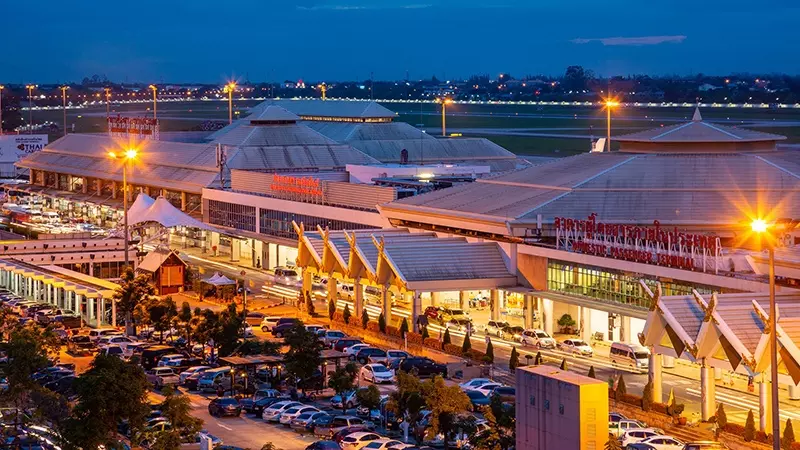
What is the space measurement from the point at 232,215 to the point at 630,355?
61.1 meters

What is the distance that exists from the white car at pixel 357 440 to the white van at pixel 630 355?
62.7 feet

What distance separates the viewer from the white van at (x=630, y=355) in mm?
71438

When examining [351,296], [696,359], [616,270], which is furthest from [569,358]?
[351,296]

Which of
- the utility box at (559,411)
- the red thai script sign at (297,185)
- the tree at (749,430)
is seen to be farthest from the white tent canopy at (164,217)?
the utility box at (559,411)

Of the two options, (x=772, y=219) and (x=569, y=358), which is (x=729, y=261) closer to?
(x=569, y=358)

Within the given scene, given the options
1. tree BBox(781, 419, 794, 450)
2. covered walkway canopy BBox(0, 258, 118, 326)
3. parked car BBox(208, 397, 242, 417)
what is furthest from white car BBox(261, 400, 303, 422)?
covered walkway canopy BBox(0, 258, 118, 326)

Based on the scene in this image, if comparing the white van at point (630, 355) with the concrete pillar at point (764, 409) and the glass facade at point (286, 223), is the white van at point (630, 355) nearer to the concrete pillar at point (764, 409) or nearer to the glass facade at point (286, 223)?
the concrete pillar at point (764, 409)

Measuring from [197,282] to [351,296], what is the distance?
950 cm

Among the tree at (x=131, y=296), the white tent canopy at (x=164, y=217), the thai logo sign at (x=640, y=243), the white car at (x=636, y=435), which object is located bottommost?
the white car at (x=636, y=435)

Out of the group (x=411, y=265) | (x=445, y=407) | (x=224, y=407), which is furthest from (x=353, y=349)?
(x=445, y=407)

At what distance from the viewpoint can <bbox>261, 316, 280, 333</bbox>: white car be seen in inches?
3332

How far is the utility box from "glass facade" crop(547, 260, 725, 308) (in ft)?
78.4

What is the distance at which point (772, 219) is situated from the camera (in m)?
85.8

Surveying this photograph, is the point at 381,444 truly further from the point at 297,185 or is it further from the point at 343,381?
the point at 297,185
